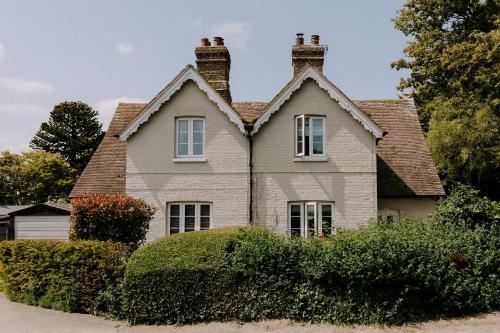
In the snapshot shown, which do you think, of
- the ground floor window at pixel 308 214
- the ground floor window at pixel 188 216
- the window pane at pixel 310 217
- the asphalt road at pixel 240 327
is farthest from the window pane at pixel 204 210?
the asphalt road at pixel 240 327

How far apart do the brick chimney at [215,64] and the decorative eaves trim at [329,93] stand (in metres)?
2.87

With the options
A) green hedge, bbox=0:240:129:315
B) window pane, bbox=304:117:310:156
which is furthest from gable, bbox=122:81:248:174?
green hedge, bbox=0:240:129:315

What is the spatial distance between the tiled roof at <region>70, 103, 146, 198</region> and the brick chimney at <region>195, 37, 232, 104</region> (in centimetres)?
463

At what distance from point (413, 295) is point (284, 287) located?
10.6ft

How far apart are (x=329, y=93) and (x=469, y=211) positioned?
299 inches

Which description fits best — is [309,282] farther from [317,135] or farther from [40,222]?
[40,222]

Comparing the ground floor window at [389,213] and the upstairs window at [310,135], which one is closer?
the upstairs window at [310,135]

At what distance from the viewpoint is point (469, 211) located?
1481 centimetres

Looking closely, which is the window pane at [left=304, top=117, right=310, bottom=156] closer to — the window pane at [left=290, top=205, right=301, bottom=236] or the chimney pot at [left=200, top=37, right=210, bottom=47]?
the window pane at [left=290, top=205, right=301, bottom=236]

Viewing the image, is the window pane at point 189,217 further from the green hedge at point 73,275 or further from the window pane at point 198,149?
the green hedge at point 73,275

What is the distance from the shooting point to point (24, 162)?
6475cm

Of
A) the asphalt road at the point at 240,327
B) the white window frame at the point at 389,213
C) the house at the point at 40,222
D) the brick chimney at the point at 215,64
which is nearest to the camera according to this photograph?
the asphalt road at the point at 240,327

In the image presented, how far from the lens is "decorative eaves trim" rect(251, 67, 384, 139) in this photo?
19.9 meters

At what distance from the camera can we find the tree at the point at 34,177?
6184 centimetres
